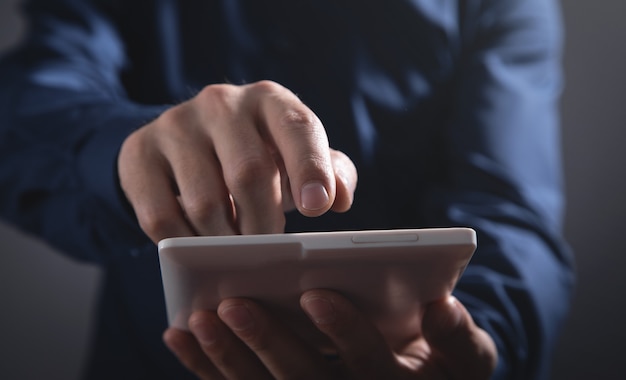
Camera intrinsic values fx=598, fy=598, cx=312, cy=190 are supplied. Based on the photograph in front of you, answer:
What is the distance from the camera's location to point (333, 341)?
1.28 feet

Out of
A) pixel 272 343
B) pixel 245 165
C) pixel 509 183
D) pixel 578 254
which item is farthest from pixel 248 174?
pixel 578 254

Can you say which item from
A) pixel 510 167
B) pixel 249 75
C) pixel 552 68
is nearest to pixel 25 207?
pixel 249 75

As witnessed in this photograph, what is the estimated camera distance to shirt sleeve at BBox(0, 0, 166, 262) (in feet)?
1.32

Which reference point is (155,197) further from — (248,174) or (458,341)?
(458,341)

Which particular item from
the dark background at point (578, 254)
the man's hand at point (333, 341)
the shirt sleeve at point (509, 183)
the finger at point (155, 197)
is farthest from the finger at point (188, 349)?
the dark background at point (578, 254)

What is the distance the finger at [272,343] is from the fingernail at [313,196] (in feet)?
0.31

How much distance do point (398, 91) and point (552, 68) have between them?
249 mm

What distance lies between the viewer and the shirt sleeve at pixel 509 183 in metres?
0.53

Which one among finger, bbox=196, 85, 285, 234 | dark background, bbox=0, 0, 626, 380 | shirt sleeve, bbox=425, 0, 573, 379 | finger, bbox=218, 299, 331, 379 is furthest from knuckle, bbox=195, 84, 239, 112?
dark background, bbox=0, 0, 626, 380

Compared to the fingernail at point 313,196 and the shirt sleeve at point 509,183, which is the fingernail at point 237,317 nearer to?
the fingernail at point 313,196

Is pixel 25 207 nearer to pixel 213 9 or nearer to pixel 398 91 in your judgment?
pixel 213 9

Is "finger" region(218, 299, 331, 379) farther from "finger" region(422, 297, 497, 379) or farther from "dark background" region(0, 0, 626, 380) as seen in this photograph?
"dark background" region(0, 0, 626, 380)

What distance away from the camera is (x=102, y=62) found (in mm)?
539

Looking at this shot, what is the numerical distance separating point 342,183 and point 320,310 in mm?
75
